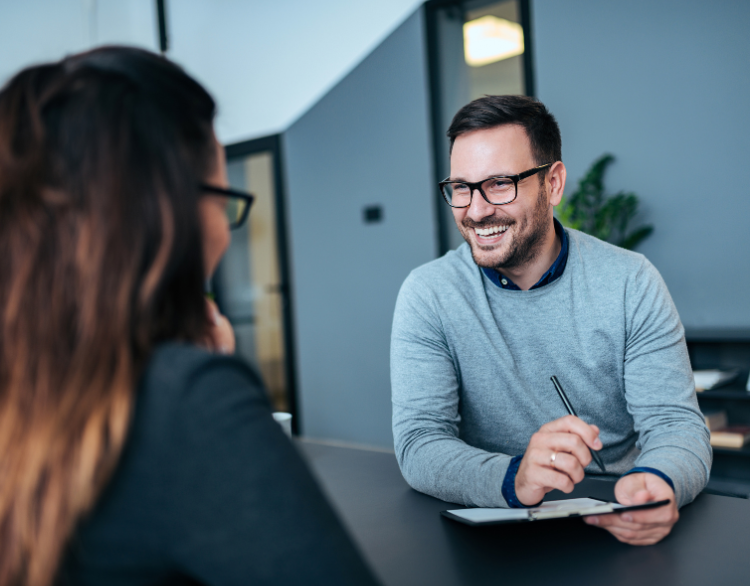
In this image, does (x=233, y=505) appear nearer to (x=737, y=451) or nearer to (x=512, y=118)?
(x=512, y=118)

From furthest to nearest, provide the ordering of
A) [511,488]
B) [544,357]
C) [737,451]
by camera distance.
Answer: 1. [737,451]
2. [544,357]
3. [511,488]

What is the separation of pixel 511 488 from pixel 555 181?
0.90m

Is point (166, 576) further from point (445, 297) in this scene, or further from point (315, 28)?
point (315, 28)

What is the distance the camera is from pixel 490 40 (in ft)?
12.3

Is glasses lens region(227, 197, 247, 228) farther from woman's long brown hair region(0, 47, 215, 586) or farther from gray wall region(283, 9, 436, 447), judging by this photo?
gray wall region(283, 9, 436, 447)

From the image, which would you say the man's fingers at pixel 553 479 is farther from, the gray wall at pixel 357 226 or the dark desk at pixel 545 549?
Answer: the gray wall at pixel 357 226

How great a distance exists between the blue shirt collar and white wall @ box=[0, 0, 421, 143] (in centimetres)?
292

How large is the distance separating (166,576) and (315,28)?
438cm

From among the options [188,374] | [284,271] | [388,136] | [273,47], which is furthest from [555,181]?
[273,47]

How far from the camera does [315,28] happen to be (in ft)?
14.3

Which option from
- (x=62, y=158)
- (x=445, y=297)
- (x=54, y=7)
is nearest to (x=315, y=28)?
(x=54, y=7)

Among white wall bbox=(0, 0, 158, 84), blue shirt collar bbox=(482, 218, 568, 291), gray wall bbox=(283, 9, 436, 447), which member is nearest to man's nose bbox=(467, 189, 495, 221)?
blue shirt collar bbox=(482, 218, 568, 291)

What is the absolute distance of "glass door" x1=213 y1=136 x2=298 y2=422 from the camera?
15.6 ft

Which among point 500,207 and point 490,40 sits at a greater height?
point 490,40
